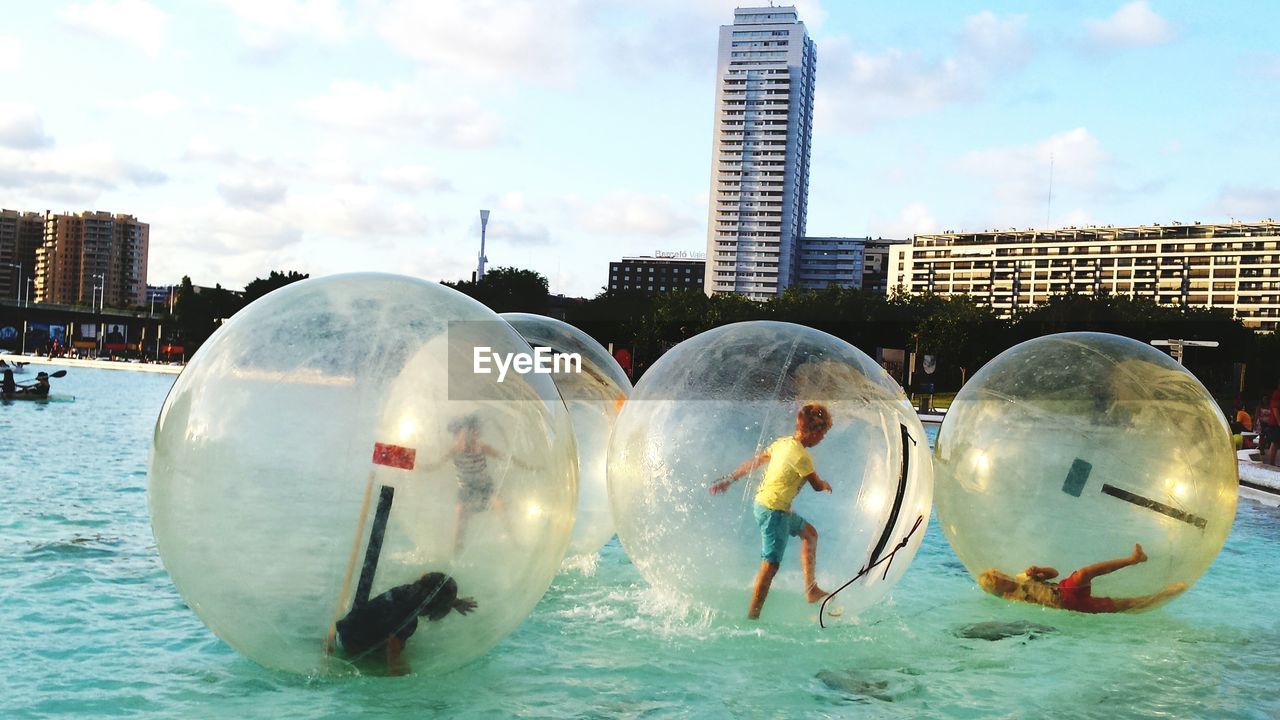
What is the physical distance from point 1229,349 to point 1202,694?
243 ft

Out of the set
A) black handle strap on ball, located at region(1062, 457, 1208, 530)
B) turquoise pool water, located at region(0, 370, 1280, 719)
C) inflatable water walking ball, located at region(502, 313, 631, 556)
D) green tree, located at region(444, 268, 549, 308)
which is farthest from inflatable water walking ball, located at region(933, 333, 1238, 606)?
green tree, located at region(444, 268, 549, 308)

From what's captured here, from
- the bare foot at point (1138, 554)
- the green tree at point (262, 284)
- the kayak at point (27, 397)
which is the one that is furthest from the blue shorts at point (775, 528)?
the green tree at point (262, 284)

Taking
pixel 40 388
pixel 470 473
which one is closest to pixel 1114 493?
pixel 470 473

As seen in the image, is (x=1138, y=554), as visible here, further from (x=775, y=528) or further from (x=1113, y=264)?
(x=1113, y=264)

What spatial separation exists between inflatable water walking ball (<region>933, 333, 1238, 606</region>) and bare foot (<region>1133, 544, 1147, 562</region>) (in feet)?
0.14

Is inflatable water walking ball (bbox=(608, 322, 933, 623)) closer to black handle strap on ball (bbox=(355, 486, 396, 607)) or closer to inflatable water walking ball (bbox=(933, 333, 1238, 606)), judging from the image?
inflatable water walking ball (bbox=(933, 333, 1238, 606))

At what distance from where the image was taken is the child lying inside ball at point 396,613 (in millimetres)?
5082

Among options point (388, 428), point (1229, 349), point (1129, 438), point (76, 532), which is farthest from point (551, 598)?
point (1229, 349)

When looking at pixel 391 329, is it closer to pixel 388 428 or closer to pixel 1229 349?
pixel 388 428

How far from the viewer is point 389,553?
16.4 feet

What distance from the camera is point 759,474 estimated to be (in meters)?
6.46

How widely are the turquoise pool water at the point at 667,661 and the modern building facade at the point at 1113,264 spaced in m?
138

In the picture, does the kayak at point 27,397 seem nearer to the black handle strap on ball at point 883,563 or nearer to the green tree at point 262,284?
the black handle strap on ball at point 883,563

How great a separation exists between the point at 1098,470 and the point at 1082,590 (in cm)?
89
